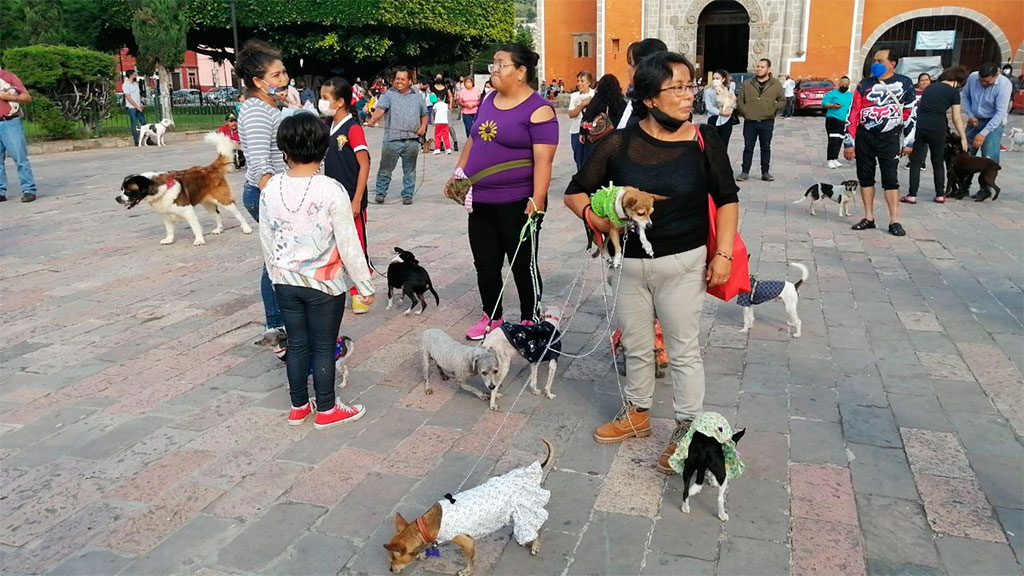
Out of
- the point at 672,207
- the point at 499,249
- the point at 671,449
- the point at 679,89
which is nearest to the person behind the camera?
the point at 679,89

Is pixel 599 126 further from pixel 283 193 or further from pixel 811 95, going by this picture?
pixel 811 95

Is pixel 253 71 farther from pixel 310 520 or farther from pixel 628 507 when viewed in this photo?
pixel 628 507

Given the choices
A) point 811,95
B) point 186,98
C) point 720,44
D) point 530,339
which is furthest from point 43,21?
point 720,44

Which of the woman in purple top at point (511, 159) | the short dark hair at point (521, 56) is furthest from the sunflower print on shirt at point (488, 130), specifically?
the short dark hair at point (521, 56)

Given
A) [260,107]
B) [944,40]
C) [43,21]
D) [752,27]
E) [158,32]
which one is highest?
[752,27]

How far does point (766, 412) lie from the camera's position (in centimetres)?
390

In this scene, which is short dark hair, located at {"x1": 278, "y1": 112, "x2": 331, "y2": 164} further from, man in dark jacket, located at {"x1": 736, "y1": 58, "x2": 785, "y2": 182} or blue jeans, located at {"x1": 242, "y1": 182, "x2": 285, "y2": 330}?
man in dark jacket, located at {"x1": 736, "y1": 58, "x2": 785, "y2": 182}

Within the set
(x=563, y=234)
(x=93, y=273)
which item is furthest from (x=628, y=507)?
(x=93, y=273)

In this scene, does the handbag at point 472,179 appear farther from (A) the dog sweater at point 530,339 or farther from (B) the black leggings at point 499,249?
(A) the dog sweater at point 530,339

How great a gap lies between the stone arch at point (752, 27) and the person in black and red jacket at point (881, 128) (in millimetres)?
28589

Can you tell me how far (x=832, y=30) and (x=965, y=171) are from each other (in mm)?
28345

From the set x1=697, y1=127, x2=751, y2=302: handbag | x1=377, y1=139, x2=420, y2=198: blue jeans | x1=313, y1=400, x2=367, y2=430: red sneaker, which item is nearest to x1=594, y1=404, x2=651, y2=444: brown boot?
x1=697, y1=127, x2=751, y2=302: handbag

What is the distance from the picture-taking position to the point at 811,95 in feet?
82.8

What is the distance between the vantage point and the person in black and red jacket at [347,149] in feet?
17.3
